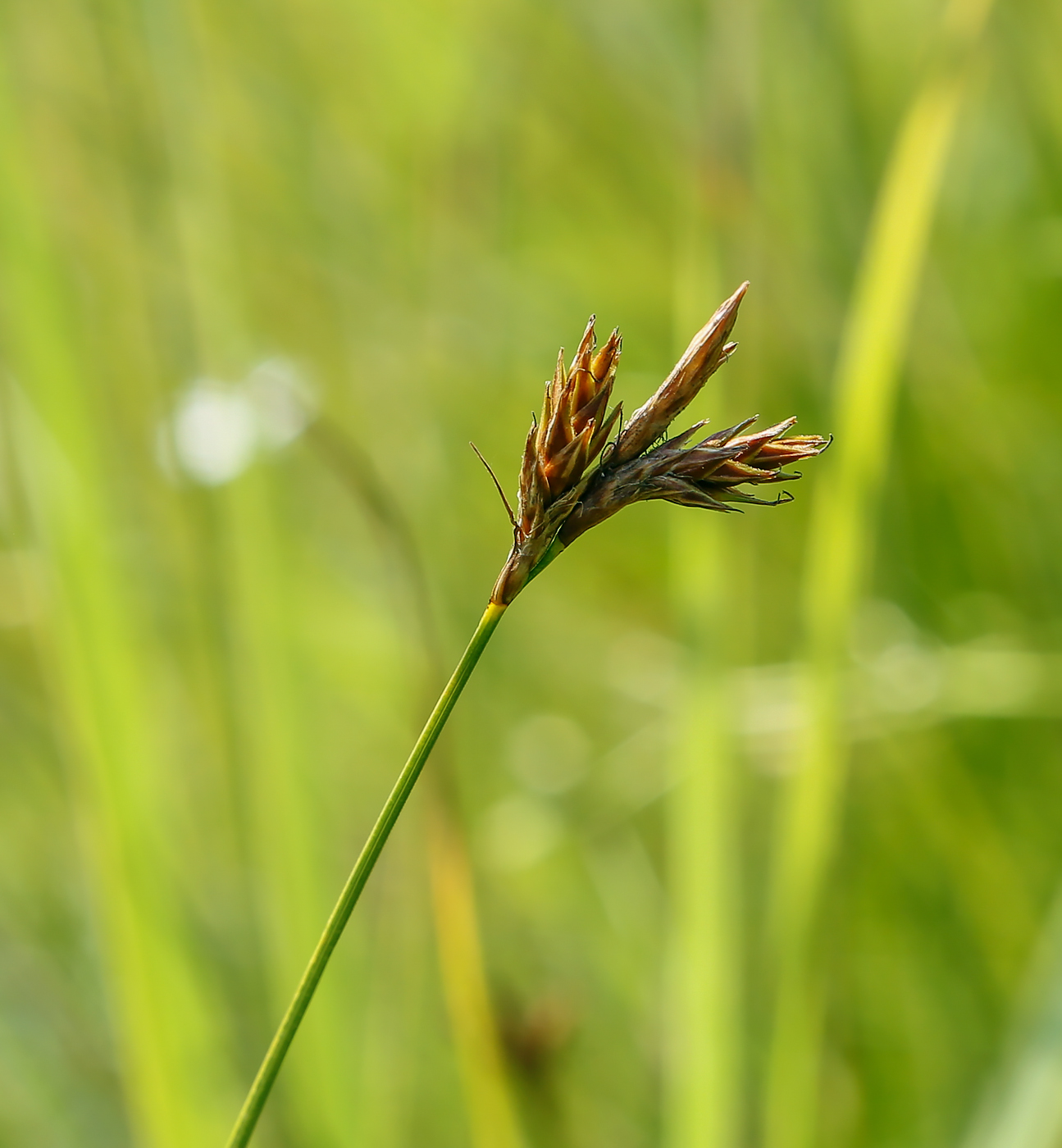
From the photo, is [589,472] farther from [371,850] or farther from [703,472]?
[371,850]

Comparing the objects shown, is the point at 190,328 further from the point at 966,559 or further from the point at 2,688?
the point at 966,559

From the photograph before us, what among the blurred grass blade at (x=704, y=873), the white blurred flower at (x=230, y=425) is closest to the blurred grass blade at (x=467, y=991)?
the blurred grass blade at (x=704, y=873)

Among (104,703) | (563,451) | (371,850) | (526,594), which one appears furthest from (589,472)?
(526,594)

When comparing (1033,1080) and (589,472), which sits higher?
(589,472)

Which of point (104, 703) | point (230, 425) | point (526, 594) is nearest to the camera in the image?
point (104, 703)

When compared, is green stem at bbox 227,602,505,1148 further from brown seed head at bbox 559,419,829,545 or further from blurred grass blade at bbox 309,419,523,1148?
blurred grass blade at bbox 309,419,523,1148

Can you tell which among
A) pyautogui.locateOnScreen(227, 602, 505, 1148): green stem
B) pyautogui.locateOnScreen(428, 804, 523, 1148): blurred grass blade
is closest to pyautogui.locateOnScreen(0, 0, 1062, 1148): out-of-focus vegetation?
pyautogui.locateOnScreen(428, 804, 523, 1148): blurred grass blade

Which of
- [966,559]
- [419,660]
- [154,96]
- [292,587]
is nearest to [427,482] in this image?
[419,660]

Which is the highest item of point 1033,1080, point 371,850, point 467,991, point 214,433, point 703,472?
point 214,433
